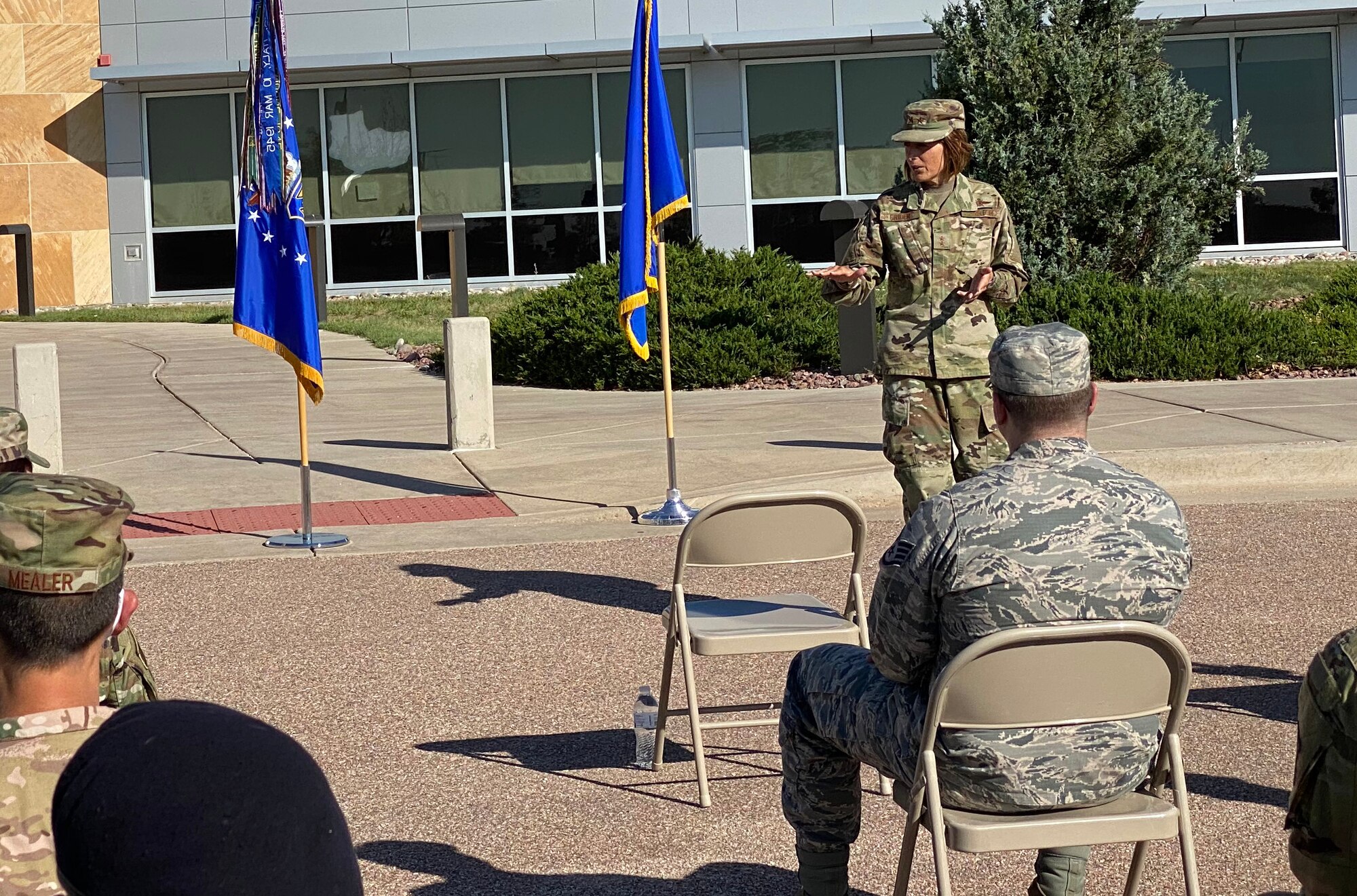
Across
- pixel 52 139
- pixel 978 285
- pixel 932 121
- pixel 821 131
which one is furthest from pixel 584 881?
pixel 52 139

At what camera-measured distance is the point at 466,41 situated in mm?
24453

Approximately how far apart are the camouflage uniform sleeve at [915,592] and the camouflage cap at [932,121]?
3365 mm

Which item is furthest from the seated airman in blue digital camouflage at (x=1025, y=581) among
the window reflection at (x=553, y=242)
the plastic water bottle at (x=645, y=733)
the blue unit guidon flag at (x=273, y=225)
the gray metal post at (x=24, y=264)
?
the gray metal post at (x=24, y=264)

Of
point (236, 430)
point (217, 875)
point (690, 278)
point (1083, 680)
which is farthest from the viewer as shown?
point (690, 278)

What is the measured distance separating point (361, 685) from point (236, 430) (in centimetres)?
758

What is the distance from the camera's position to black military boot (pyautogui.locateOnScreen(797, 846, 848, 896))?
155 inches

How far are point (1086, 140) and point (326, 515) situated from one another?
875 centimetres

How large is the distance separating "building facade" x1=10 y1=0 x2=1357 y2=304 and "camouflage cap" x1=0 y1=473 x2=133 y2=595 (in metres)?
21.1

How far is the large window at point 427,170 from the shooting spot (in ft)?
80.2

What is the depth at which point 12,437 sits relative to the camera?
14.3 ft

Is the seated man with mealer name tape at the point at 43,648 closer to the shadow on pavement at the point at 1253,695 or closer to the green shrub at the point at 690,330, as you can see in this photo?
the shadow on pavement at the point at 1253,695

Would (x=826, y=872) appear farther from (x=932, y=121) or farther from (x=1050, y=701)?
(x=932, y=121)

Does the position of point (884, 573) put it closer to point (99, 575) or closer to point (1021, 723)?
point (1021, 723)

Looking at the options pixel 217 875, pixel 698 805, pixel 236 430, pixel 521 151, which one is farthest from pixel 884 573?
pixel 521 151
